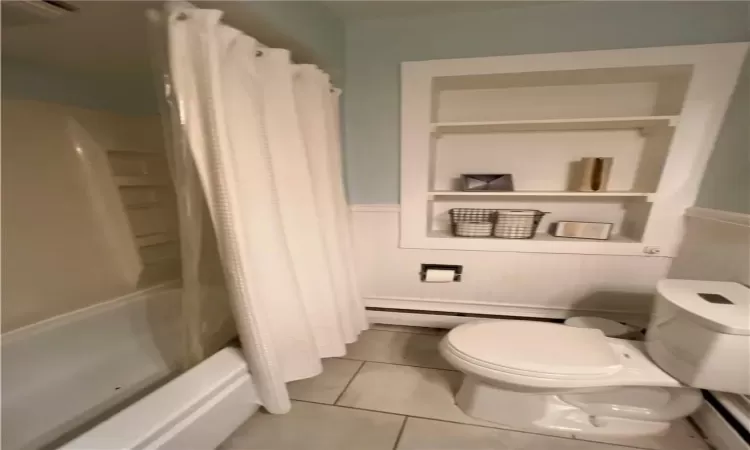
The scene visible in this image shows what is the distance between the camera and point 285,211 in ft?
4.63

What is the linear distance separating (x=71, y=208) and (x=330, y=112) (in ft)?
3.80

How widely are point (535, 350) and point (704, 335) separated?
0.47 meters

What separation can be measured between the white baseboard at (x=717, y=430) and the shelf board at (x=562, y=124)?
1.18 metres

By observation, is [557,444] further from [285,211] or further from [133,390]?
[133,390]

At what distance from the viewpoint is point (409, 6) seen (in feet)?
5.76

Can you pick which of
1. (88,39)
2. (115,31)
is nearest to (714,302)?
(115,31)

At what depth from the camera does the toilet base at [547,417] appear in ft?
4.29

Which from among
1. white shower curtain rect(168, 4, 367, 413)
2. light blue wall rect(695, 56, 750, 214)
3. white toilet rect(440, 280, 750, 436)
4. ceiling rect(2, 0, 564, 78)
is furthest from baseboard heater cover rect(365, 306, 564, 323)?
ceiling rect(2, 0, 564, 78)

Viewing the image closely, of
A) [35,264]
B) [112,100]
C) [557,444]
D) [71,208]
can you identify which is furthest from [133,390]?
[557,444]

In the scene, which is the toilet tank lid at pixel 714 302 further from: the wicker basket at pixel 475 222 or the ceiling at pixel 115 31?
the ceiling at pixel 115 31

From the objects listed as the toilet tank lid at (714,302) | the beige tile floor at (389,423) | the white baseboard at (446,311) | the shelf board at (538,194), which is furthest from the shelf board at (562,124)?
the beige tile floor at (389,423)

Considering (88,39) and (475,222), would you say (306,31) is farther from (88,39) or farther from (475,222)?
(475,222)

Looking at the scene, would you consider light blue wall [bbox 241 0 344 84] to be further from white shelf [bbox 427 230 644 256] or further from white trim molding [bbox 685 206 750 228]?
white trim molding [bbox 685 206 750 228]

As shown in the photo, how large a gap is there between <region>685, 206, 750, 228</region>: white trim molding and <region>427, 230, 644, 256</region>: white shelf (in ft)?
0.81
